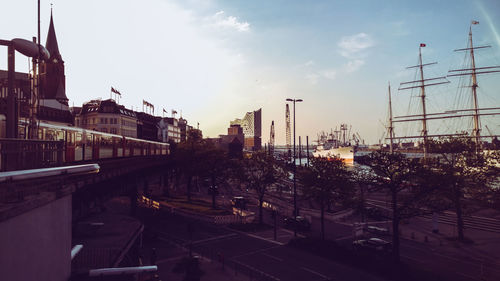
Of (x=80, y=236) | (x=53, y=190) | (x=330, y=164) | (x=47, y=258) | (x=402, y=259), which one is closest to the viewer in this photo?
(x=47, y=258)

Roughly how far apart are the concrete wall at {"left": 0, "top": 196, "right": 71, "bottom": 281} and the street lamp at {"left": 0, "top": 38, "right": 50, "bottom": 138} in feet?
12.2

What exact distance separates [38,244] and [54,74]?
341 feet

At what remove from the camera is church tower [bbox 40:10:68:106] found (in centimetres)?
9094

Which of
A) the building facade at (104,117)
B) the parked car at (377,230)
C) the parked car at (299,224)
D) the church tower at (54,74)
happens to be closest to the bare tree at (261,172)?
the parked car at (299,224)

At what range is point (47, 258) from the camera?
1022 centimetres

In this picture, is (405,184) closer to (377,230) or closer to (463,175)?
(463,175)

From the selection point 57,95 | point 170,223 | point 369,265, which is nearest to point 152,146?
point 170,223

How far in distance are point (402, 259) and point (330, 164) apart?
11.9 meters

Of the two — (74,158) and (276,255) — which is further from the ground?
(74,158)

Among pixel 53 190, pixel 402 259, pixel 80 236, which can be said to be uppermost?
pixel 53 190

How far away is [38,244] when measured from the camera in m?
9.64

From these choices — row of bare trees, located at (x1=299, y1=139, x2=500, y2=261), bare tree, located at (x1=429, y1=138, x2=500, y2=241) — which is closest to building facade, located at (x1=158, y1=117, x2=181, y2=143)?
row of bare trees, located at (x1=299, y1=139, x2=500, y2=261)

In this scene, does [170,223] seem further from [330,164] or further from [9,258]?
[9,258]

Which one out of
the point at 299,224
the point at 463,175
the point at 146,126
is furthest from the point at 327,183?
the point at 146,126
